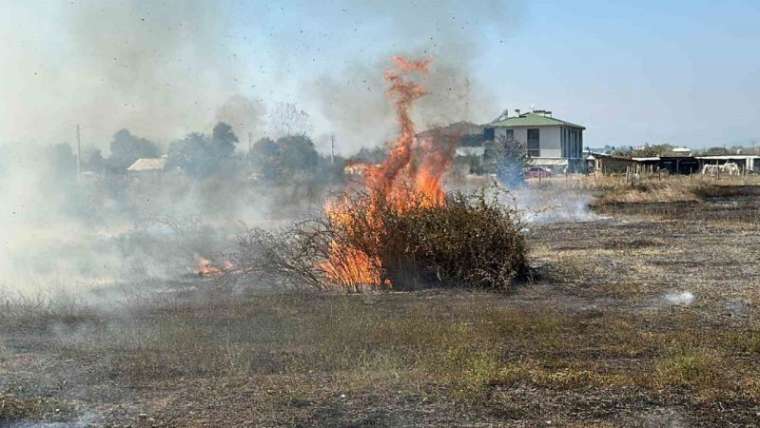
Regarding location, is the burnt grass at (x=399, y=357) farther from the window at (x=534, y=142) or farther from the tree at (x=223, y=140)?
the window at (x=534, y=142)

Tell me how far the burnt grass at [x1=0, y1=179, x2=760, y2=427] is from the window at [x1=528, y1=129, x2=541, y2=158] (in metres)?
58.4

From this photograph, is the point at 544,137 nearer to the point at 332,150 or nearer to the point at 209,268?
the point at 332,150

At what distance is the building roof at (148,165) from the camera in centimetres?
2106

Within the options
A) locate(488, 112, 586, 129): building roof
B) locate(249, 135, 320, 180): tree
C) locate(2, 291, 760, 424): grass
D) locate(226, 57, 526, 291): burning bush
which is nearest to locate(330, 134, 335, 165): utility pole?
locate(249, 135, 320, 180): tree

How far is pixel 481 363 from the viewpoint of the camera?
7.65 m

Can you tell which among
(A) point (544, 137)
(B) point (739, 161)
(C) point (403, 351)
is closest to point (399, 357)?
(C) point (403, 351)

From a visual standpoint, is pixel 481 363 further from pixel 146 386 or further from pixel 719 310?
pixel 719 310

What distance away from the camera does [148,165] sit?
881 inches

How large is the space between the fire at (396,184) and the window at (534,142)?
5686 centimetres

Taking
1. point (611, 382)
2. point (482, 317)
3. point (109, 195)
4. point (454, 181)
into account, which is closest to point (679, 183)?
point (454, 181)

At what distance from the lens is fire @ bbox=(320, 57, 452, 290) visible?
14.3 meters

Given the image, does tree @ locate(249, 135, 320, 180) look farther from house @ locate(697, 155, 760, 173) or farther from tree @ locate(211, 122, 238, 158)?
house @ locate(697, 155, 760, 173)

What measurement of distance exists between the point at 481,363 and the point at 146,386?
3407 millimetres

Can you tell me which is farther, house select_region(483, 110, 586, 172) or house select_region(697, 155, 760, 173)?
house select_region(697, 155, 760, 173)
